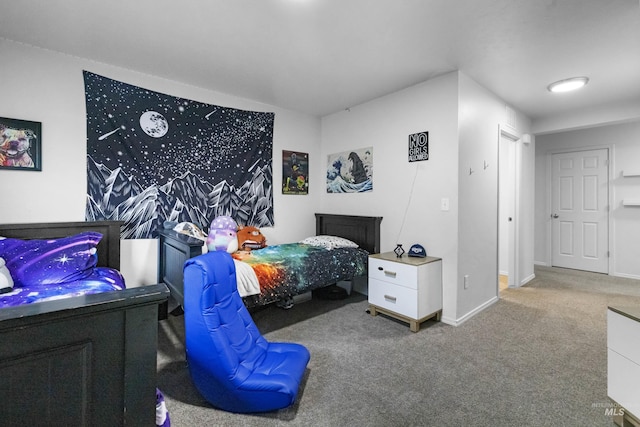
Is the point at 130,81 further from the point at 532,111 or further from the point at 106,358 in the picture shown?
the point at 532,111

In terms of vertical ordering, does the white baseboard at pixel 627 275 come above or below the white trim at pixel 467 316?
above

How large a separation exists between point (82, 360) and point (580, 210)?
6.41 metres

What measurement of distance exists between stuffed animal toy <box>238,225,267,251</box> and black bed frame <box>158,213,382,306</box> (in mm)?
693

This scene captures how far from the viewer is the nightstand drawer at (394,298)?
265 cm

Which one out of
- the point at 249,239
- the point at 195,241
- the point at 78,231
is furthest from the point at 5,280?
the point at 249,239

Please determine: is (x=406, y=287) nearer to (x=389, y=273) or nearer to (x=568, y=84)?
(x=389, y=273)

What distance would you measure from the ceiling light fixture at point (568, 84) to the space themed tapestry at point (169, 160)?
124 inches

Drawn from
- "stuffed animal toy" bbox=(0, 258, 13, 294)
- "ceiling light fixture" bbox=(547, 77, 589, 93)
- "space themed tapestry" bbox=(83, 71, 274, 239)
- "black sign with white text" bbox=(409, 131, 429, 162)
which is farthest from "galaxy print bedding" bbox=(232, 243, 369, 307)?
"ceiling light fixture" bbox=(547, 77, 589, 93)

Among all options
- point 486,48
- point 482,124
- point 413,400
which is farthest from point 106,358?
point 482,124

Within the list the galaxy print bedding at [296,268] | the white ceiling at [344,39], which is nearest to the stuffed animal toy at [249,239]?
the galaxy print bedding at [296,268]

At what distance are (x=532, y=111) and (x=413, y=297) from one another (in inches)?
129

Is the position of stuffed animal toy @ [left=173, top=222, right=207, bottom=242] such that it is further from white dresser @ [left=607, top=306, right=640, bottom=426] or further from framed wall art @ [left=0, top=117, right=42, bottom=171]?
white dresser @ [left=607, top=306, right=640, bottom=426]

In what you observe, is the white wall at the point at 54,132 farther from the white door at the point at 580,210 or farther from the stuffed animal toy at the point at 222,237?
the white door at the point at 580,210

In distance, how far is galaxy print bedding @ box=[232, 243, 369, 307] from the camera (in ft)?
8.05
